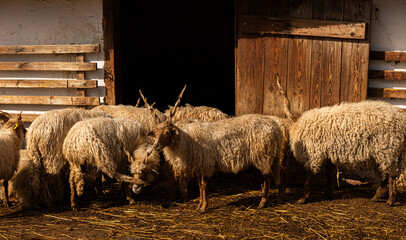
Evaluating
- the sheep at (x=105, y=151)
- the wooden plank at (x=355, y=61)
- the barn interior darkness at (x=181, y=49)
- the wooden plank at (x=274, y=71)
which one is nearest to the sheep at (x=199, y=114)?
the wooden plank at (x=274, y=71)

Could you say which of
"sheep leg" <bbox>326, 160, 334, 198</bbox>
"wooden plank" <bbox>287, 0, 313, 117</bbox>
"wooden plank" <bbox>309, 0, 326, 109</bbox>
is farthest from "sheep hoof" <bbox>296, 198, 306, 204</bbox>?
"wooden plank" <bbox>309, 0, 326, 109</bbox>

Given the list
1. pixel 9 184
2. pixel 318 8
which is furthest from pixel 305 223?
pixel 9 184

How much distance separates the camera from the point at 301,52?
7430 mm

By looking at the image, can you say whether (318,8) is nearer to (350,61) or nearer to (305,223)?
(350,61)

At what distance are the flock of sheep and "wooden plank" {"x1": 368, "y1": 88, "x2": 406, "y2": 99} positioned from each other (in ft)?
2.59

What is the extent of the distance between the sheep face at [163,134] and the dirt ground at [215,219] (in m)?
1.10

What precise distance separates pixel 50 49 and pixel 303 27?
201 inches

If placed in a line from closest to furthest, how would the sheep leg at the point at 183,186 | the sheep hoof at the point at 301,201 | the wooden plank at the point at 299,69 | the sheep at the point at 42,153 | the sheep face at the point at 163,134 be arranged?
the sheep face at the point at 163,134
the sheep at the point at 42,153
the sheep hoof at the point at 301,201
the sheep leg at the point at 183,186
the wooden plank at the point at 299,69

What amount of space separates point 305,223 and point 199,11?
36.7 feet

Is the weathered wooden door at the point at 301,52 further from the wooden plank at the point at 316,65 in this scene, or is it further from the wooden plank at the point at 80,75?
the wooden plank at the point at 80,75

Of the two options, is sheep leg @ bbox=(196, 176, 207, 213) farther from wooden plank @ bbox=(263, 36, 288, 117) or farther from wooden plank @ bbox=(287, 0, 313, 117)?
wooden plank @ bbox=(287, 0, 313, 117)

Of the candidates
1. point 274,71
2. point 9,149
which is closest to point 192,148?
point 274,71

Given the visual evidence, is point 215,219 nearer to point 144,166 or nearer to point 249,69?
point 144,166

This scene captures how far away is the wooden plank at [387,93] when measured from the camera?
7234mm
